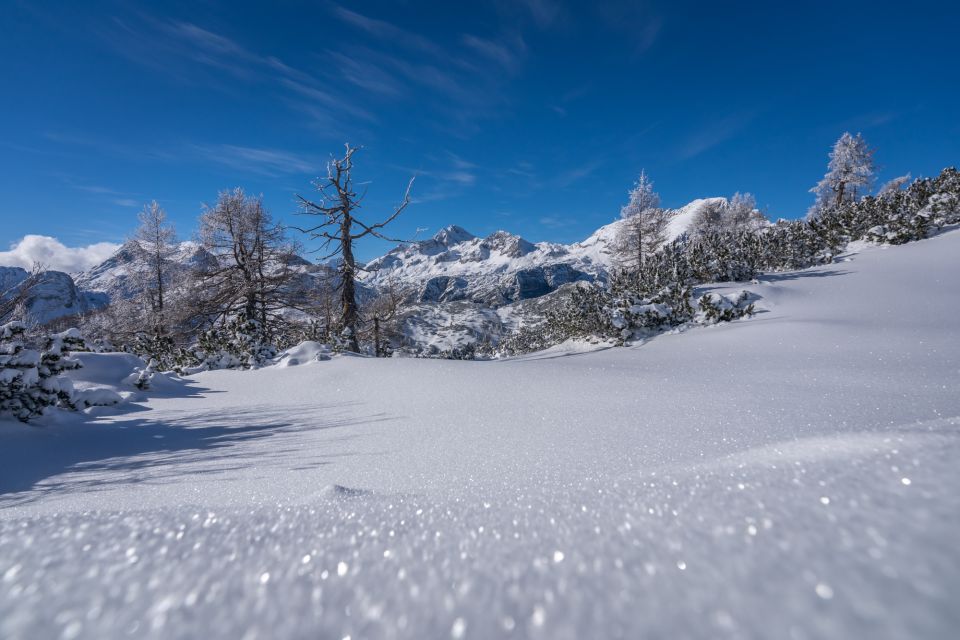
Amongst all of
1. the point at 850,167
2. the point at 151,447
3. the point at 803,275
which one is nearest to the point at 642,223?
the point at 803,275

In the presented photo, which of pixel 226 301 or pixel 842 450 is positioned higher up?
pixel 226 301

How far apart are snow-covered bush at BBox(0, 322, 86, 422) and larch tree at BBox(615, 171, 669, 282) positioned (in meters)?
19.2

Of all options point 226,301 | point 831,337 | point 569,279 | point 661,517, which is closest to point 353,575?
Result: point 661,517

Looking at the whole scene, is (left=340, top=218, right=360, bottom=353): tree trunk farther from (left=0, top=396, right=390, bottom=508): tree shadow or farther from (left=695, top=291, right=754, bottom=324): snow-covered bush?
(left=695, top=291, right=754, bottom=324): snow-covered bush

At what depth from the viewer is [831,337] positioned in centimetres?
372

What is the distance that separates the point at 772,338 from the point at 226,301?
1114cm

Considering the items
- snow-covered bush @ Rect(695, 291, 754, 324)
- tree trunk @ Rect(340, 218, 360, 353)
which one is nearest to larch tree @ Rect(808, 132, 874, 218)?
snow-covered bush @ Rect(695, 291, 754, 324)

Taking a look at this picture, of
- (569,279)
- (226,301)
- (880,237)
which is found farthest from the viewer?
(569,279)

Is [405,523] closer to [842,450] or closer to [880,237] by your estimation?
[842,450]

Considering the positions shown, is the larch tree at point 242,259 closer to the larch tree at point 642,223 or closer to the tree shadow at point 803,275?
the tree shadow at point 803,275

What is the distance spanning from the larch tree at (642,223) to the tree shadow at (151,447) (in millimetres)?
18622

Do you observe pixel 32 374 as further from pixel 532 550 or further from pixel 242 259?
pixel 242 259

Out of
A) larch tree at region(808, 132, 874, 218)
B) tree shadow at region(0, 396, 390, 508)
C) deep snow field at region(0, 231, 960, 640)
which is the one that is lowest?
tree shadow at region(0, 396, 390, 508)

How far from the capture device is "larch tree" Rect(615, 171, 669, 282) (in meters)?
18.7
